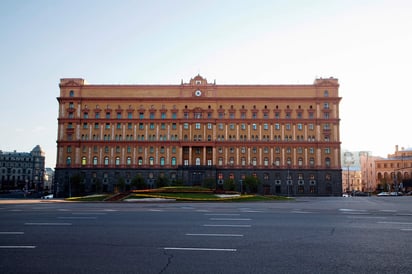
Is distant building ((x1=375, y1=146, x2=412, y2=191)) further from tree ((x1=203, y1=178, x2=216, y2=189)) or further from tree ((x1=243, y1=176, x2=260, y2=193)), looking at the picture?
tree ((x1=203, y1=178, x2=216, y2=189))

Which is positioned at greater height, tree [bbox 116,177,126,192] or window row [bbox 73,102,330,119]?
window row [bbox 73,102,330,119]

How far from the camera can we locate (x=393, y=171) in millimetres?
137750

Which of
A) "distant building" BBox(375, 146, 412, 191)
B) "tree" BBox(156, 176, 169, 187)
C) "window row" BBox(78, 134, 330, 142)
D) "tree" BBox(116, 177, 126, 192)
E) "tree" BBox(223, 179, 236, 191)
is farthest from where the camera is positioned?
"distant building" BBox(375, 146, 412, 191)

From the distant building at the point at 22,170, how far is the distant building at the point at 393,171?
132266mm

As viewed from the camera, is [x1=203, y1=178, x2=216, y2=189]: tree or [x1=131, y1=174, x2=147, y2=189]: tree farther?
[x1=131, y1=174, x2=147, y2=189]: tree

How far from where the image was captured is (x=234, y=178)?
323 feet

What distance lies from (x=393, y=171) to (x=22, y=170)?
145716mm

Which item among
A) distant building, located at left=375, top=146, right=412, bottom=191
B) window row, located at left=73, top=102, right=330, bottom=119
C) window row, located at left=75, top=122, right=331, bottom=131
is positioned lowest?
distant building, located at left=375, top=146, right=412, bottom=191

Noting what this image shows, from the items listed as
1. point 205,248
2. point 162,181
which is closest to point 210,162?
point 162,181

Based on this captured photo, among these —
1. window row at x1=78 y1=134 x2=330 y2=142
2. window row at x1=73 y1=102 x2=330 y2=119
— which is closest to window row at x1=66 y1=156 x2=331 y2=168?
window row at x1=78 y1=134 x2=330 y2=142

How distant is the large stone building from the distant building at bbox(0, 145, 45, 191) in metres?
68.4

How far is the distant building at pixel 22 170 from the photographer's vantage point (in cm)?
15975

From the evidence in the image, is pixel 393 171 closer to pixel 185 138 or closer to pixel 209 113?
pixel 209 113

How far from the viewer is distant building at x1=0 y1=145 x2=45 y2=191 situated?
15975 cm
